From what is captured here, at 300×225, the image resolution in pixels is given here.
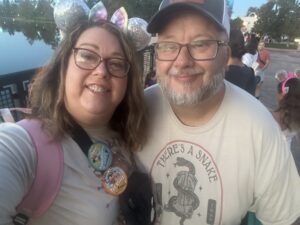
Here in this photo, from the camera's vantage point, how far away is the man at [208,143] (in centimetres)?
153

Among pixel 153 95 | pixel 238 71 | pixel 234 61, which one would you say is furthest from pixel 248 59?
pixel 153 95


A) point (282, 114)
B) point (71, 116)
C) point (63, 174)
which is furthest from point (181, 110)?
point (282, 114)

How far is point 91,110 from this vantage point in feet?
5.12

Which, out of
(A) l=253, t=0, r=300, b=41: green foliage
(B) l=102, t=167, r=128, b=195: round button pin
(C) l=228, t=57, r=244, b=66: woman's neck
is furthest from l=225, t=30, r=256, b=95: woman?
(A) l=253, t=0, r=300, b=41: green foliage

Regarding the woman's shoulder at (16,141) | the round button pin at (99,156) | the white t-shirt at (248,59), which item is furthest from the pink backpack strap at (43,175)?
the white t-shirt at (248,59)

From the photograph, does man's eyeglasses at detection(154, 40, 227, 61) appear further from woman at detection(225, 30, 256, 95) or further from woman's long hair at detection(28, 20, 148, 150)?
woman at detection(225, 30, 256, 95)

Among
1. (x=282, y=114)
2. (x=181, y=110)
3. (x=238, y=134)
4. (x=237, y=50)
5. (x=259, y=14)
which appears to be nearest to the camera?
(x=238, y=134)

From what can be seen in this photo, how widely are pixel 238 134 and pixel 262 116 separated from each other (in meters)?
0.17

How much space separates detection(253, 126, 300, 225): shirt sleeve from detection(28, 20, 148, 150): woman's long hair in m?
0.66

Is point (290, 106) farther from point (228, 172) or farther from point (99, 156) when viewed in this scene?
point (99, 156)

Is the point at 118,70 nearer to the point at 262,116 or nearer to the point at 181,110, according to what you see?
the point at 181,110

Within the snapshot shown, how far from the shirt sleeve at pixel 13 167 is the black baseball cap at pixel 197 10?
907 mm

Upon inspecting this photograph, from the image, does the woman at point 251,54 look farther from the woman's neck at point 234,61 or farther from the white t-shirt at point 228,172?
the white t-shirt at point 228,172

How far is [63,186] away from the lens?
1.34m
